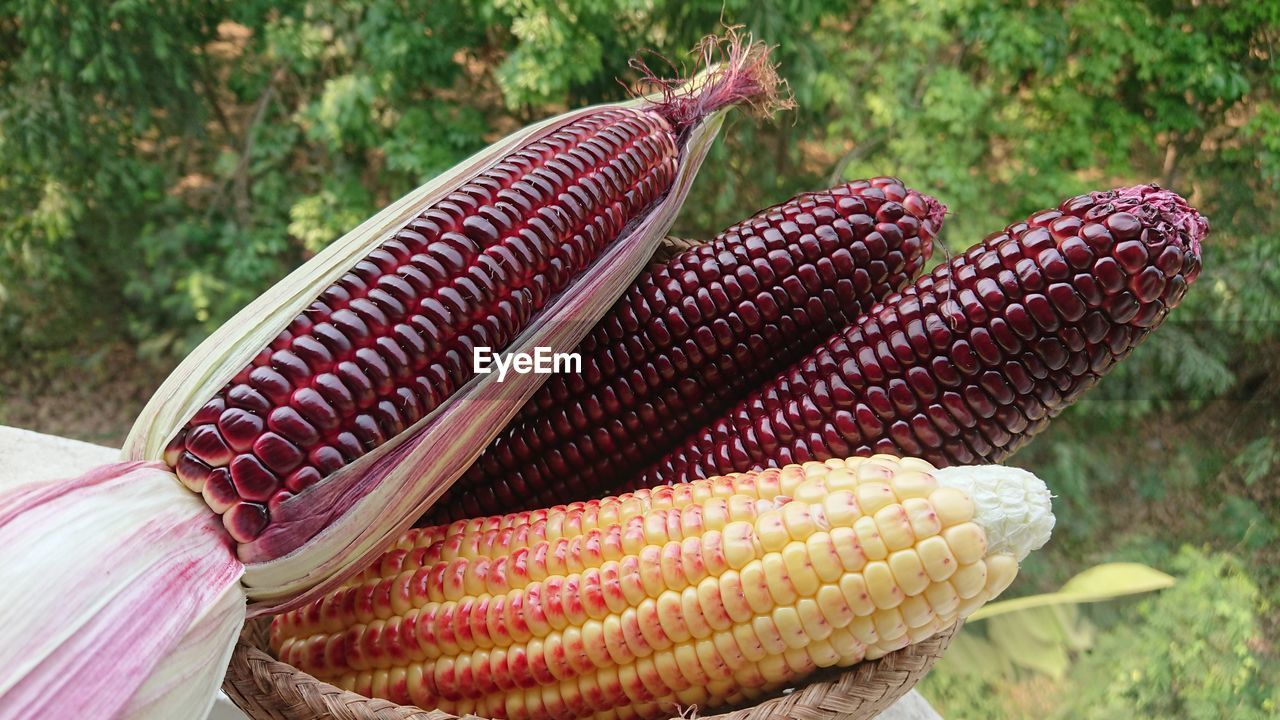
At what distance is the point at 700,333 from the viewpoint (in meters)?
1.27

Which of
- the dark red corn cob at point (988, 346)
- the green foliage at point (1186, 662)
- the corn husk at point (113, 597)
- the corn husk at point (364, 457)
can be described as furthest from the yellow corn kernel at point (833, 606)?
the green foliage at point (1186, 662)

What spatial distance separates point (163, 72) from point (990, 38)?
2.45 metres

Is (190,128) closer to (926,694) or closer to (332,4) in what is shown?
(332,4)

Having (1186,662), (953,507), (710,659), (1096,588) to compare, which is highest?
(953,507)

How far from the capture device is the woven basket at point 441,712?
0.90 m

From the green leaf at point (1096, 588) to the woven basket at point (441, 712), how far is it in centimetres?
41

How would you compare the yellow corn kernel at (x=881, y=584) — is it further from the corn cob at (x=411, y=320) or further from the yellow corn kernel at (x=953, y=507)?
the corn cob at (x=411, y=320)

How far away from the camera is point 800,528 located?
889 mm

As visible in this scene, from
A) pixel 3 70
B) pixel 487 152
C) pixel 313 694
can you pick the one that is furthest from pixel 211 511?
pixel 3 70

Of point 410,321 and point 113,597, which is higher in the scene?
point 410,321

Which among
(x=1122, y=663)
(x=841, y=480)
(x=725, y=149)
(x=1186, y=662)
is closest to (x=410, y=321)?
(x=841, y=480)

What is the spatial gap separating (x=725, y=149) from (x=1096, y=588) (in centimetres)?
176

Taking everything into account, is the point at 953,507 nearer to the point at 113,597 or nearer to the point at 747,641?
the point at 747,641

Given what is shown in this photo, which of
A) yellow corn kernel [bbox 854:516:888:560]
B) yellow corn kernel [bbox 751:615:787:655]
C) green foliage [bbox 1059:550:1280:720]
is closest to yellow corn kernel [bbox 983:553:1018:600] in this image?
yellow corn kernel [bbox 854:516:888:560]
